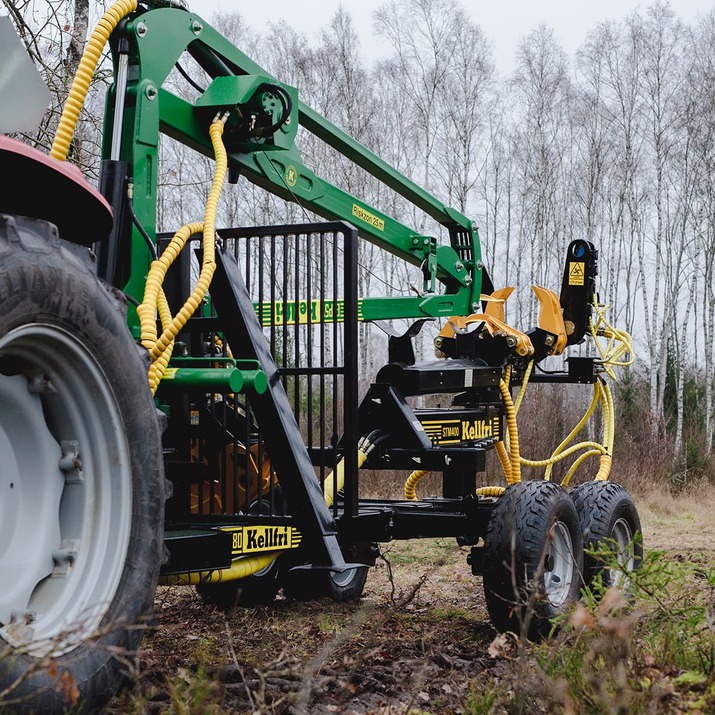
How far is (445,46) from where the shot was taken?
83.7 ft

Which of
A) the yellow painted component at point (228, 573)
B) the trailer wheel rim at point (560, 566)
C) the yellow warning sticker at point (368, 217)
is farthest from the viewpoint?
the yellow warning sticker at point (368, 217)

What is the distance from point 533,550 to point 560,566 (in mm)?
554

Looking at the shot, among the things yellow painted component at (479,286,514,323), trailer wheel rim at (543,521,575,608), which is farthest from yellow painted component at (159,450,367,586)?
yellow painted component at (479,286,514,323)

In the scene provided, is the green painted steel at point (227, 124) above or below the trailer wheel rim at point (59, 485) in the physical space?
above

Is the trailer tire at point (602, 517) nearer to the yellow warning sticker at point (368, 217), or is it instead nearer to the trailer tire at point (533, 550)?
the trailer tire at point (533, 550)

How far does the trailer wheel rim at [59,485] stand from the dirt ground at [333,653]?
0.97 feet

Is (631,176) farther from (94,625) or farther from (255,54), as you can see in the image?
(94,625)

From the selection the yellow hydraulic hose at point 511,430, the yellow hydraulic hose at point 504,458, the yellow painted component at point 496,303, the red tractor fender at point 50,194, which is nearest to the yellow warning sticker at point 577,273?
the yellow painted component at point 496,303

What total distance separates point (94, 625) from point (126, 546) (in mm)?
245

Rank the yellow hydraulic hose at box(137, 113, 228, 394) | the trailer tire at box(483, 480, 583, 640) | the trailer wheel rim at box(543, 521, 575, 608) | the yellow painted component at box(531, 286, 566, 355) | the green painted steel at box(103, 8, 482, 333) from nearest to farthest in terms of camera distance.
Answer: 1. the yellow hydraulic hose at box(137, 113, 228, 394)
2. the green painted steel at box(103, 8, 482, 333)
3. the trailer tire at box(483, 480, 583, 640)
4. the trailer wheel rim at box(543, 521, 575, 608)
5. the yellow painted component at box(531, 286, 566, 355)

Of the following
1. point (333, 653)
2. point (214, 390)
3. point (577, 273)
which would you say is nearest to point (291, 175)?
point (214, 390)

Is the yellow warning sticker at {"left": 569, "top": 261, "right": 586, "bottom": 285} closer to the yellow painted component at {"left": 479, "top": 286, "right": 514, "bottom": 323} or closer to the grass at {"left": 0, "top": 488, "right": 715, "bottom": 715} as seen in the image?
the yellow painted component at {"left": 479, "top": 286, "right": 514, "bottom": 323}

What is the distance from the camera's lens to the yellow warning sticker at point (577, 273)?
733 centimetres

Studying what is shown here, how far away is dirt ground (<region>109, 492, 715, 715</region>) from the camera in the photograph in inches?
112
